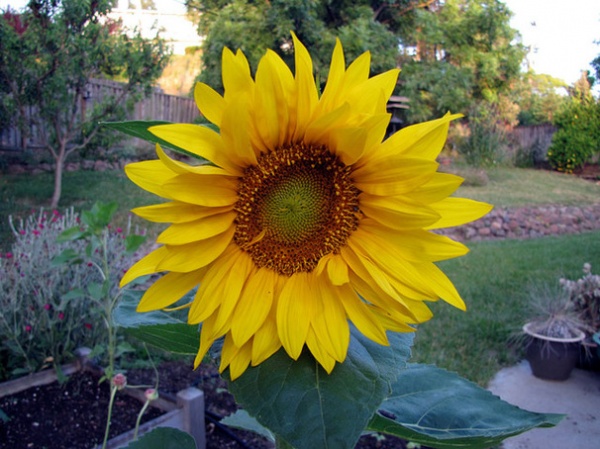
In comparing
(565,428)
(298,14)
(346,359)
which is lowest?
(565,428)

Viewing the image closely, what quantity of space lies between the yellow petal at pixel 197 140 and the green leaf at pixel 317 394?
0.28 meters

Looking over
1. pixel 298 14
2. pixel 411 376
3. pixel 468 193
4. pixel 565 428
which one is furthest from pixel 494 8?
pixel 411 376

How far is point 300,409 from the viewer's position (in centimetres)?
71

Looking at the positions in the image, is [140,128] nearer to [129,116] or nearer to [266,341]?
[266,341]

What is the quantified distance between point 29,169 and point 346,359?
10.7 m

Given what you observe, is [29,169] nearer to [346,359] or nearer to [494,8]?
[346,359]

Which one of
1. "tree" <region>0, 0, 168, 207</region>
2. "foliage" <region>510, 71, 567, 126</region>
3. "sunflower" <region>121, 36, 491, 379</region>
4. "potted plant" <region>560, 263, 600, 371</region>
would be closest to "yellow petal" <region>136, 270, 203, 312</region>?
"sunflower" <region>121, 36, 491, 379</region>

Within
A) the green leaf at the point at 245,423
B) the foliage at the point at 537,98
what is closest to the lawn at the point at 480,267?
the green leaf at the point at 245,423

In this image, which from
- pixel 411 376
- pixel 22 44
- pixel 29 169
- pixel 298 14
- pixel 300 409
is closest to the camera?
pixel 300 409

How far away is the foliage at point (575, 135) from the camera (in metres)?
19.0

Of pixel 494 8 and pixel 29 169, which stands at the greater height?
pixel 494 8

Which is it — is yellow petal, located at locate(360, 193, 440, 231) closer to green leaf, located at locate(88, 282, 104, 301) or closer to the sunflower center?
the sunflower center

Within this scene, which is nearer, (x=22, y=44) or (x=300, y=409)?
(x=300, y=409)

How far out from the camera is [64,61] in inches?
310
